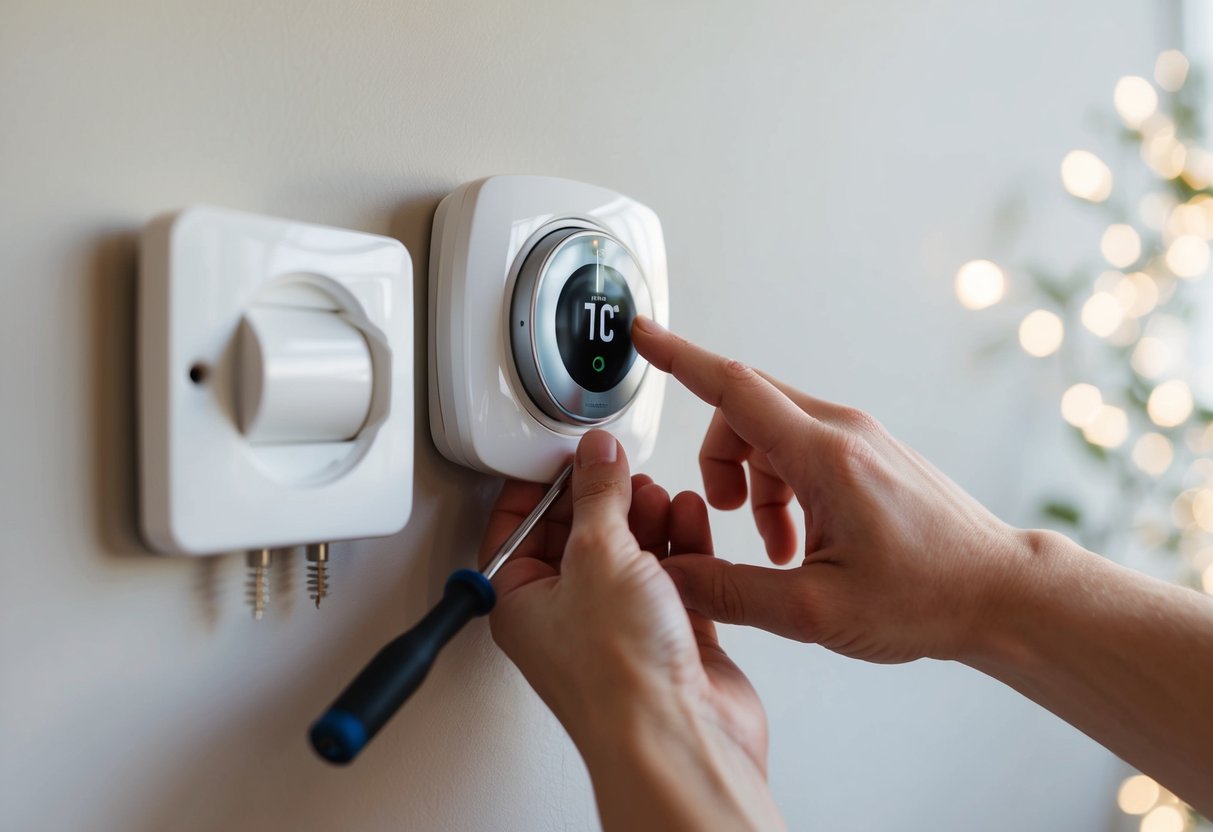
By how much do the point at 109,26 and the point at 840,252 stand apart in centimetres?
52

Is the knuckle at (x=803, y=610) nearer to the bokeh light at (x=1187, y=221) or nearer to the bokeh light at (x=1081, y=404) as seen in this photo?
the bokeh light at (x=1081, y=404)

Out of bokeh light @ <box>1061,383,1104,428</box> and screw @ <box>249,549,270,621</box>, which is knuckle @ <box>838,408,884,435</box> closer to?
screw @ <box>249,549,270,621</box>

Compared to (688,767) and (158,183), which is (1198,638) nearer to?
(688,767)

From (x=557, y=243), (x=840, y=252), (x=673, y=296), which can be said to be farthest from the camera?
(x=840, y=252)

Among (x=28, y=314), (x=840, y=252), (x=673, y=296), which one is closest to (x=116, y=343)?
(x=28, y=314)

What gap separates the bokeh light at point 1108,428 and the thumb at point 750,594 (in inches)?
25.2

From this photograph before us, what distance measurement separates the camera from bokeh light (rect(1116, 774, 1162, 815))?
3.41ft

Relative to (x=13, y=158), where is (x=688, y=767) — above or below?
below

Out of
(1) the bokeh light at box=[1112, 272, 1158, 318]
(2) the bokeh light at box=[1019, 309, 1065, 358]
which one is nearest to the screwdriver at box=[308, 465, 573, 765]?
(2) the bokeh light at box=[1019, 309, 1065, 358]

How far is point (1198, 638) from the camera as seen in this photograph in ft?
1.73

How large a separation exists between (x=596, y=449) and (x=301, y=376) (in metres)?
0.17

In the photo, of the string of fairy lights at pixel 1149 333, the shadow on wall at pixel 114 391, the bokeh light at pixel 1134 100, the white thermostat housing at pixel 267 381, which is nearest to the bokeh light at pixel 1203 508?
the string of fairy lights at pixel 1149 333

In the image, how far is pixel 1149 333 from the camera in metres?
1.09

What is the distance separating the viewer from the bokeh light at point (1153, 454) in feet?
3.51
